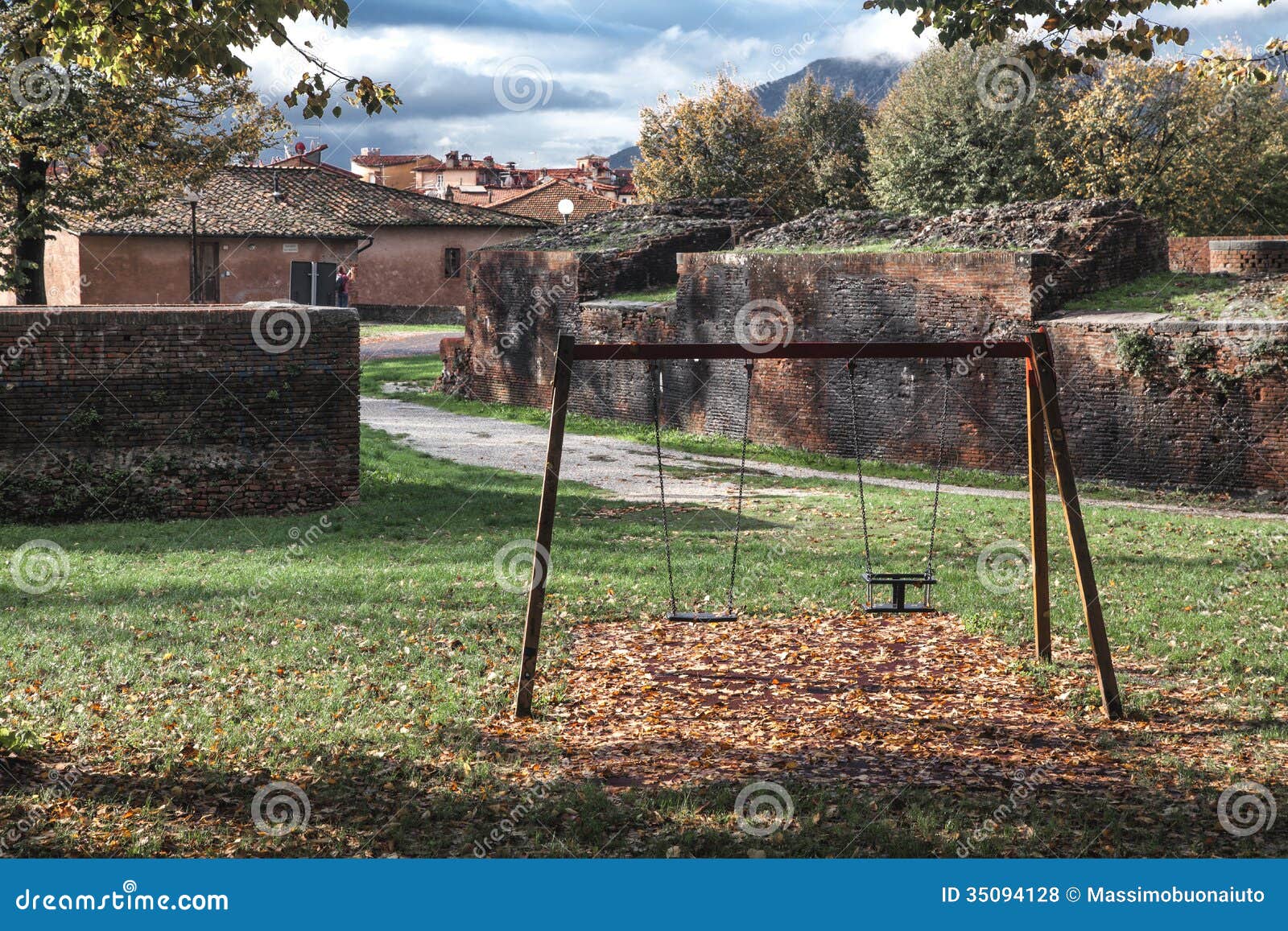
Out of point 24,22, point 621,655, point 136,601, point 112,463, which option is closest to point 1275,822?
point 621,655

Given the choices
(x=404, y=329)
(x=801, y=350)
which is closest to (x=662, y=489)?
(x=801, y=350)

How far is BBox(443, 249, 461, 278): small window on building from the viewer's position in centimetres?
5016

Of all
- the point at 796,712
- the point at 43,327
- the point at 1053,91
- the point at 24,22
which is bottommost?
the point at 796,712

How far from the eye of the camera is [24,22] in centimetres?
1389

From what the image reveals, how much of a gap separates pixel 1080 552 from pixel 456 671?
4.20 m

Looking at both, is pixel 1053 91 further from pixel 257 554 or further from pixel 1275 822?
pixel 1275 822

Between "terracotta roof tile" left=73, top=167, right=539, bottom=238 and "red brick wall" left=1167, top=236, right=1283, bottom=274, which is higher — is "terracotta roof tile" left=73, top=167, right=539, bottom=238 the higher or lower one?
the higher one

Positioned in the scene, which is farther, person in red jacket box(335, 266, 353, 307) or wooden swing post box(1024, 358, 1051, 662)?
person in red jacket box(335, 266, 353, 307)

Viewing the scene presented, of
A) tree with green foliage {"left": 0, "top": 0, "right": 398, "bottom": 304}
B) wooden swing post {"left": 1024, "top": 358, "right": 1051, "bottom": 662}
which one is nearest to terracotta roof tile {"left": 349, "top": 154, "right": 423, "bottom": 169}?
tree with green foliage {"left": 0, "top": 0, "right": 398, "bottom": 304}

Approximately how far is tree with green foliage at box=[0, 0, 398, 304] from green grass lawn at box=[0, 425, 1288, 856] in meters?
4.04

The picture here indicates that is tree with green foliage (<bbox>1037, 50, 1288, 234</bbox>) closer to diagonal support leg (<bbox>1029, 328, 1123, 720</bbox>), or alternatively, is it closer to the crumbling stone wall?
the crumbling stone wall

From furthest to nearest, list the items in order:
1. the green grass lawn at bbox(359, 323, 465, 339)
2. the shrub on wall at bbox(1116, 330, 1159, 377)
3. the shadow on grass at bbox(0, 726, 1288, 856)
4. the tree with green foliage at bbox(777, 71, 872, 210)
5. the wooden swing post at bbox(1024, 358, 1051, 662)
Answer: the tree with green foliage at bbox(777, 71, 872, 210), the green grass lawn at bbox(359, 323, 465, 339), the shrub on wall at bbox(1116, 330, 1159, 377), the wooden swing post at bbox(1024, 358, 1051, 662), the shadow on grass at bbox(0, 726, 1288, 856)

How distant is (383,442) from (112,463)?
23.0 feet

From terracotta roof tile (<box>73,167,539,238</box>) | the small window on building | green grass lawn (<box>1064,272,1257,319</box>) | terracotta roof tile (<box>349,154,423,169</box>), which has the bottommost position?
green grass lawn (<box>1064,272,1257,319</box>)
